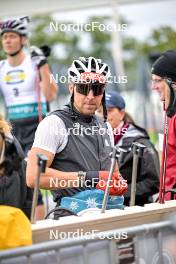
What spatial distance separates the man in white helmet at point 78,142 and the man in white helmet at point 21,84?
7.82ft

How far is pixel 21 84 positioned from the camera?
6.80 m

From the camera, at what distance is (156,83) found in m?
4.86

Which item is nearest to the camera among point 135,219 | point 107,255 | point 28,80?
point 107,255

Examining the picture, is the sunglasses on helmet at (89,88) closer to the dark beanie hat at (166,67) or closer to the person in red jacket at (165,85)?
the person in red jacket at (165,85)

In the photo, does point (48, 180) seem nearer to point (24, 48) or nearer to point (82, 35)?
point (24, 48)

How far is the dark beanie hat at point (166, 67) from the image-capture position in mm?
4699

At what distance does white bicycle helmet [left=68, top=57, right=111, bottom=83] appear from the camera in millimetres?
4312

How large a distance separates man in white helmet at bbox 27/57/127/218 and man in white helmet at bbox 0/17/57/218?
7.82ft

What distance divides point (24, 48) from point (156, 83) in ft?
8.31

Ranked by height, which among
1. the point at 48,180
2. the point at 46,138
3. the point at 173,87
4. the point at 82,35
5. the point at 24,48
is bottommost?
the point at 48,180

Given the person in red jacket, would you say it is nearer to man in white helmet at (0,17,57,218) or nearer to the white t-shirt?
the white t-shirt

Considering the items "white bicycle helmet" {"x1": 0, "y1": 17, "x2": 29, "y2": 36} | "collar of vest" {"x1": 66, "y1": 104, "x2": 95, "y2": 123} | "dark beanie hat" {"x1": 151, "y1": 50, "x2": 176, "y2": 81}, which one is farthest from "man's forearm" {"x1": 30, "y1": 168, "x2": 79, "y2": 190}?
"white bicycle helmet" {"x1": 0, "y1": 17, "x2": 29, "y2": 36}

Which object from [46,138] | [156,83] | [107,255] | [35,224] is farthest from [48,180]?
[156,83]

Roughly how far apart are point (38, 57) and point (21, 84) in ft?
1.23
